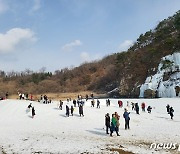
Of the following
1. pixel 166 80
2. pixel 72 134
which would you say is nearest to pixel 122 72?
pixel 166 80

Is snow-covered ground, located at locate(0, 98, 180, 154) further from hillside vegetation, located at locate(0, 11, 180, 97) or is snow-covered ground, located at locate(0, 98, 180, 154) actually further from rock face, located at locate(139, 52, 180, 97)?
hillside vegetation, located at locate(0, 11, 180, 97)

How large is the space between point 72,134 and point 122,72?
66.1 metres

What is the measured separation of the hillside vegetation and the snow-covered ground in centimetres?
3867

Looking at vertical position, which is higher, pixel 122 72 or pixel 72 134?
pixel 122 72

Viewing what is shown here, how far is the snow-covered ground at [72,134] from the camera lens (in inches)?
659

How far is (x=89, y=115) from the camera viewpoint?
3131cm

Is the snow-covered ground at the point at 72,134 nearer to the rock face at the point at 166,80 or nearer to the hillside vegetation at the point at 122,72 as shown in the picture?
the rock face at the point at 166,80

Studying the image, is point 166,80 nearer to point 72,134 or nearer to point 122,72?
point 122,72

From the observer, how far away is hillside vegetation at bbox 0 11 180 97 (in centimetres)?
7331

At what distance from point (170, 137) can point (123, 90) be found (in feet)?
182

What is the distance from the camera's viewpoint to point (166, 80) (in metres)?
59.7

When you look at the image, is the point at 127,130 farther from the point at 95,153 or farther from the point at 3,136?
the point at 3,136

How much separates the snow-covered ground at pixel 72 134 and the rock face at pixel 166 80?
27.2 meters

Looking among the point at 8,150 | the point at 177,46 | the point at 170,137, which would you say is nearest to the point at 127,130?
the point at 170,137
